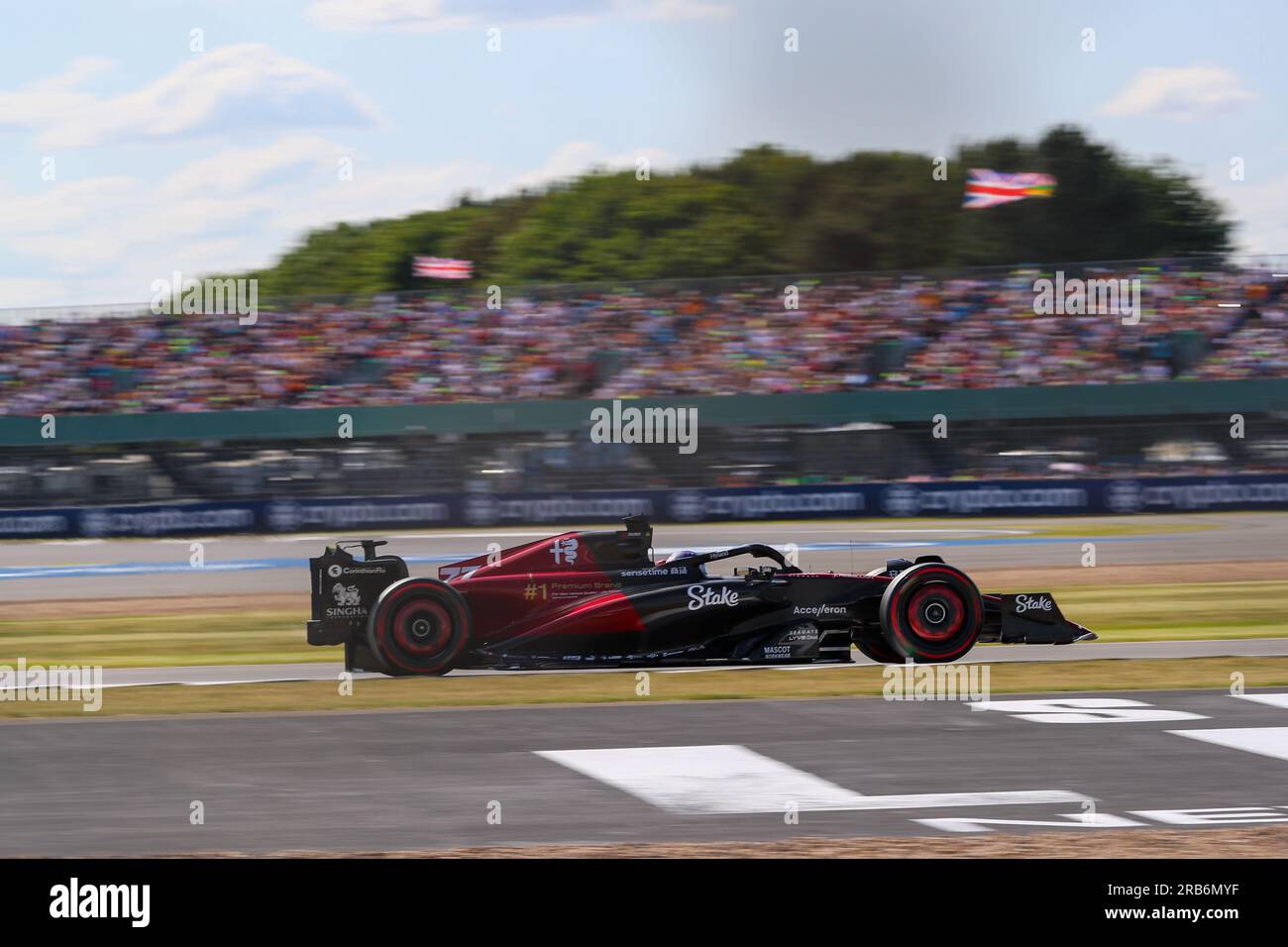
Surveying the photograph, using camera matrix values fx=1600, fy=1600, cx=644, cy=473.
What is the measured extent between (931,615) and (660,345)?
22.8m

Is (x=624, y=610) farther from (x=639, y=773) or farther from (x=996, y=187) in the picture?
(x=996, y=187)

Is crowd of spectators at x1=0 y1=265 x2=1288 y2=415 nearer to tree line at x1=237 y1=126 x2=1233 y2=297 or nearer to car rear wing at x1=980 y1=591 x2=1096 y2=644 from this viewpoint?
car rear wing at x1=980 y1=591 x2=1096 y2=644

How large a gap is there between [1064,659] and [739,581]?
294 centimetres

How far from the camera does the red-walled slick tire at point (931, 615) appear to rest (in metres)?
11.2

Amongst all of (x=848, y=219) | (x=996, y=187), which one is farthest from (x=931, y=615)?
(x=848, y=219)

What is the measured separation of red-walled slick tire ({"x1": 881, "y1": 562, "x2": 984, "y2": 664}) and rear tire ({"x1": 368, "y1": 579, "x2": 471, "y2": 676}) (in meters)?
2.99

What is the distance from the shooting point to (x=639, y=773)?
331 inches

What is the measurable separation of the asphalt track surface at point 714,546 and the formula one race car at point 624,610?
27.9 ft

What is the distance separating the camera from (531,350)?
34.0 m

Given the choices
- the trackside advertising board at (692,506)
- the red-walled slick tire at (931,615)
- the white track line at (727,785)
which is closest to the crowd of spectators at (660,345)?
the trackside advertising board at (692,506)

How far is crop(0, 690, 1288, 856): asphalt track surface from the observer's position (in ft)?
23.4

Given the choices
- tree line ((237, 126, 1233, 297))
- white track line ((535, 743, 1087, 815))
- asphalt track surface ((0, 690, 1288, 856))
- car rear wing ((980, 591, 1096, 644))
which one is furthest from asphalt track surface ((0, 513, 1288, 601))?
Result: tree line ((237, 126, 1233, 297))

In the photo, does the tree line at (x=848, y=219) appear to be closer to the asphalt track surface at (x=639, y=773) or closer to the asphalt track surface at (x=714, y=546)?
the asphalt track surface at (x=714, y=546)
